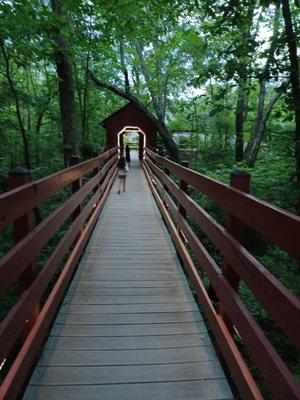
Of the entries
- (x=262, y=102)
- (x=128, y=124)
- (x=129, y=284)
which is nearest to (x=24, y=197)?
(x=129, y=284)

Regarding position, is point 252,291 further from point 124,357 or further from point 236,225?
point 124,357

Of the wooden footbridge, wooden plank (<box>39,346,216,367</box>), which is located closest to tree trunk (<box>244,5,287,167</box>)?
the wooden footbridge

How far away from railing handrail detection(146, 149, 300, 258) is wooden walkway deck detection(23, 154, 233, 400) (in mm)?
1242

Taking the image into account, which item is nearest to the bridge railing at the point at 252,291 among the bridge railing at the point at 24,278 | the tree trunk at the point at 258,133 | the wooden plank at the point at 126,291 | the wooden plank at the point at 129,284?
the wooden plank at the point at 126,291

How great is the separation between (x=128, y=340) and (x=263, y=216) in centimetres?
177

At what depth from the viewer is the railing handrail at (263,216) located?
1.68m

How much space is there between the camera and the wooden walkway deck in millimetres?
2516

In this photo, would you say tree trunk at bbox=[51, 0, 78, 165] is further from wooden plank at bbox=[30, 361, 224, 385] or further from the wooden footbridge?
wooden plank at bbox=[30, 361, 224, 385]

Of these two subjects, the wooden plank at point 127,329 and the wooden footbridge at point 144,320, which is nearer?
the wooden footbridge at point 144,320

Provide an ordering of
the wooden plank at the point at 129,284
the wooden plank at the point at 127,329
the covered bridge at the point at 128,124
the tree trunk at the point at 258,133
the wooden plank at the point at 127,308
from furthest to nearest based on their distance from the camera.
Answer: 1. the covered bridge at the point at 128,124
2. the tree trunk at the point at 258,133
3. the wooden plank at the point at 129,284
4. the wooden plank at the point at 127,308
5. the wooden plank at the point at 127,329

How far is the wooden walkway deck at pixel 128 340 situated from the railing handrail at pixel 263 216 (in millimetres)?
1242

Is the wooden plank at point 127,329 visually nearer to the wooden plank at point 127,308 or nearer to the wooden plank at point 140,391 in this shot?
the wooden plank at point 127,308

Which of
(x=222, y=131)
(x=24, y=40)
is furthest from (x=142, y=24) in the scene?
(x=222, y=131)

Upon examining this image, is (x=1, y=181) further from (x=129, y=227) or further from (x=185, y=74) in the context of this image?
(x=185, y=74)
